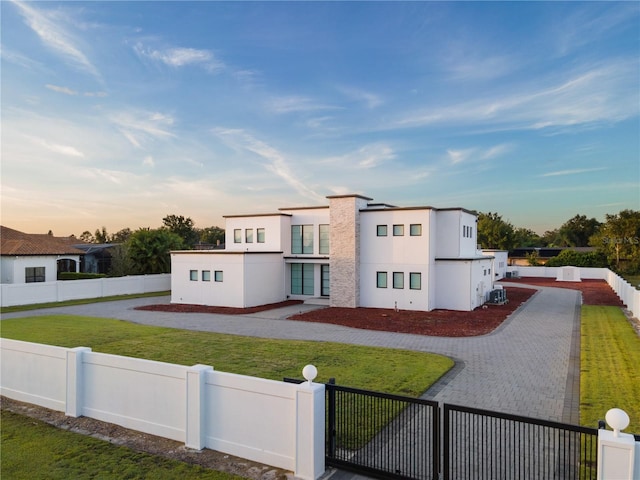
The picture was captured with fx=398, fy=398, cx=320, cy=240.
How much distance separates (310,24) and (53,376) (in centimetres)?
1624

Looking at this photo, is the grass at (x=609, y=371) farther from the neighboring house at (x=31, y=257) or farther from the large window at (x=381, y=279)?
the neighboring house at (x=31, y=257)

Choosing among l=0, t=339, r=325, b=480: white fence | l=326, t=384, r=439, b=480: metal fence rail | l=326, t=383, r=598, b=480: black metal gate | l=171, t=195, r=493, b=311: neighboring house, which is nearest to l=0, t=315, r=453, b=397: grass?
l=326, t=384, r=439, b=480: metal fence rail

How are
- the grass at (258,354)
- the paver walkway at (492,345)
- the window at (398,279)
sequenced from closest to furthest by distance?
the paver walkway at (492,345)
the grass at (258,354)
the window at (398,279)

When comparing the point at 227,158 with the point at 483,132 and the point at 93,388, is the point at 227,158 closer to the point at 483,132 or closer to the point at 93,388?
the point at 483,132

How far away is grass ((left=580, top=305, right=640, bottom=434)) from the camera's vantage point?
25.9 feet

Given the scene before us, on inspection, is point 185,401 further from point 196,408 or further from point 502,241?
point 502,241

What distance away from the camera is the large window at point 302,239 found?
27250 millimetres

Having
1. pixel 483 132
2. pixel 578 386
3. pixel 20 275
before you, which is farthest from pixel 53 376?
pixel 20 275

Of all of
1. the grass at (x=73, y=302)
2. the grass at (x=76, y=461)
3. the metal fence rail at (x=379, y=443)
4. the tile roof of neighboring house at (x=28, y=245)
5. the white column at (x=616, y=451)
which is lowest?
the grass at (x=73, y=302)

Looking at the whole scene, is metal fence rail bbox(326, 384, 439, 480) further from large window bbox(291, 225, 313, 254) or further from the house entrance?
large window bbox(291, 225, 313, 254)

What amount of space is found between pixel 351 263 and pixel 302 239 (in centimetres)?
485

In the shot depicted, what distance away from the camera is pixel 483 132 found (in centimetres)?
2509

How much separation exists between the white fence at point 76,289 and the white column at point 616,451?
98.7ft

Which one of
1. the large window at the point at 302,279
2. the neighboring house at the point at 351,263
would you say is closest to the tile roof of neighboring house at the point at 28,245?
the neighboring house at the point at 351,263
